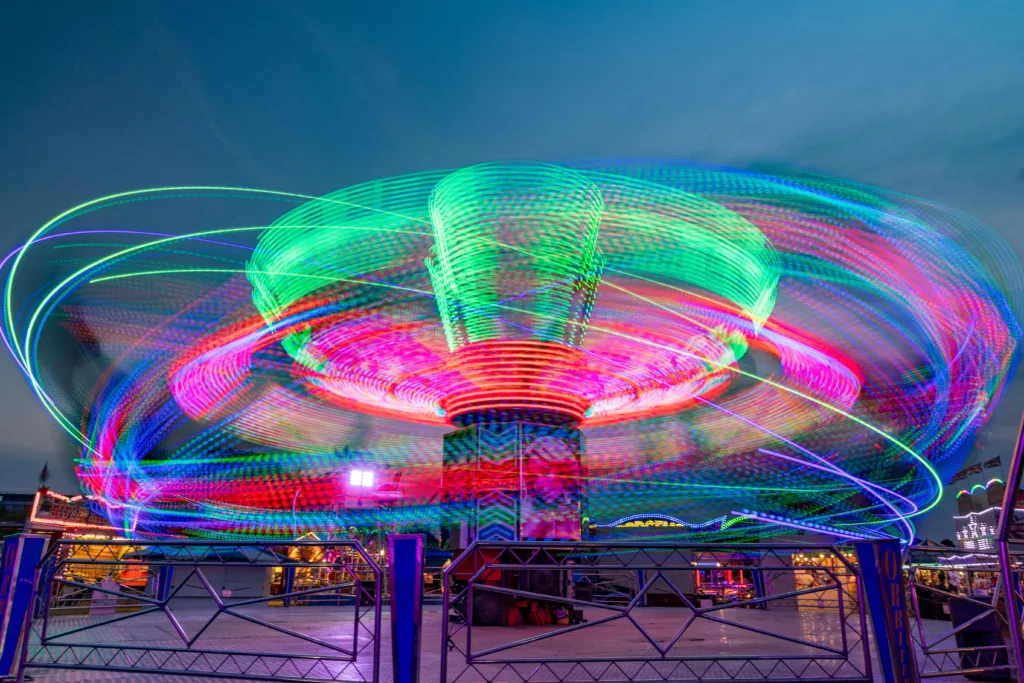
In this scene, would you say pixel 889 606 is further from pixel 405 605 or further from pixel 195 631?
pixel 195 631

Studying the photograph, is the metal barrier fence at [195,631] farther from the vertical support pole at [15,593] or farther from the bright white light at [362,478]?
the bright white light at [362,478]

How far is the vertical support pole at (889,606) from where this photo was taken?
22.3ft

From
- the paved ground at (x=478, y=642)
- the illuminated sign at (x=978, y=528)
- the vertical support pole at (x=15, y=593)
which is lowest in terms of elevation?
the paved ground at (x=478, y=642)

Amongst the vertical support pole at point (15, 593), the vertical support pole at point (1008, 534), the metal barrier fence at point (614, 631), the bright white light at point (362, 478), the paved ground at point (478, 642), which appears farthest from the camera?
the bright white light at point (362, 478)

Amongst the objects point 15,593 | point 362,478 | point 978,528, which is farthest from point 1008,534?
point 978,528

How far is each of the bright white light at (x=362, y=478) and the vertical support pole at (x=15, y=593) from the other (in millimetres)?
49760

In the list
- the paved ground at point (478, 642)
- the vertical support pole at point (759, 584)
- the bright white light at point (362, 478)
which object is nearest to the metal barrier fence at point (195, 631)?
the paved ground at point (478, 642)

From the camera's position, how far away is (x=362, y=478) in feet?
190

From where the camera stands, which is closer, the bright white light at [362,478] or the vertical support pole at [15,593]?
the vertical support pole at [15,593]

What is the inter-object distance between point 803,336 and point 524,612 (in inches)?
428

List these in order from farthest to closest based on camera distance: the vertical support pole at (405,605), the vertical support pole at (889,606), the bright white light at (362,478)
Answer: the bright white light at (362,478) < the vertical support pole at (405,605) < the vertical support pole at (889,606)

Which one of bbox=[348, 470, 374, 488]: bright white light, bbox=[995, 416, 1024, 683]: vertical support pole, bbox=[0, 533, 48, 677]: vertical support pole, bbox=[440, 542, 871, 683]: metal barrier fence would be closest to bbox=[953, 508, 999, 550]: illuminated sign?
bbox=[440, 542, 871, 683]: metal barrier fence

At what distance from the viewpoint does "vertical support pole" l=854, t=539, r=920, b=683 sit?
6801 mm

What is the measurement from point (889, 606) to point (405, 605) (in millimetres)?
4800
